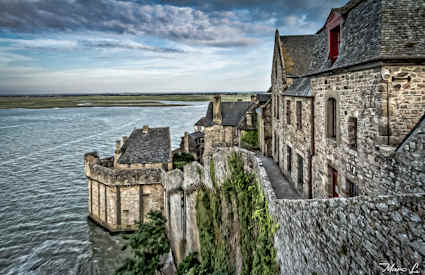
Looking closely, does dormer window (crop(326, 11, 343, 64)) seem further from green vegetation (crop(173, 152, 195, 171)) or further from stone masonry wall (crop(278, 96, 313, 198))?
green vegetation (crop(173, 152, 195, 171))

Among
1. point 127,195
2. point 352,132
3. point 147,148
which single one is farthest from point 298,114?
point 127,195

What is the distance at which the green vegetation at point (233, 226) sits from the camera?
27.5 ft

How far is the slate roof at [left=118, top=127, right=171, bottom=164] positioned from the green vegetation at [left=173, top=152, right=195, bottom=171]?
155cm

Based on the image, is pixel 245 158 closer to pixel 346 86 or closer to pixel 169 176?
pixel 346 86

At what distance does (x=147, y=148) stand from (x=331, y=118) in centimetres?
2150

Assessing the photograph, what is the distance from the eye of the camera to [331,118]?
1148 centimetres

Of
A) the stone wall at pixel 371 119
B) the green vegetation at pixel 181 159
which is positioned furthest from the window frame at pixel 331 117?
the green vegetation at pixel 181 159

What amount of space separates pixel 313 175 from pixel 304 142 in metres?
1.93

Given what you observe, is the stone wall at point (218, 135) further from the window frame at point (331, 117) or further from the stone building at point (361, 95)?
the window frame at point (331, 117)

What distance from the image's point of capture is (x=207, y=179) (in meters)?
15.1

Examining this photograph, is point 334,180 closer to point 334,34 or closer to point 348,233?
point 334,34

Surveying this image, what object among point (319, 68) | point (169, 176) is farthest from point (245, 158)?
point (169, 176)

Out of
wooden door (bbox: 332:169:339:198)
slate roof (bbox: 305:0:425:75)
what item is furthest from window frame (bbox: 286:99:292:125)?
slate roof (bbox: 305:0:425:75)

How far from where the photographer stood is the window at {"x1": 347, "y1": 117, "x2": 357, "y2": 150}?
9.42 m
